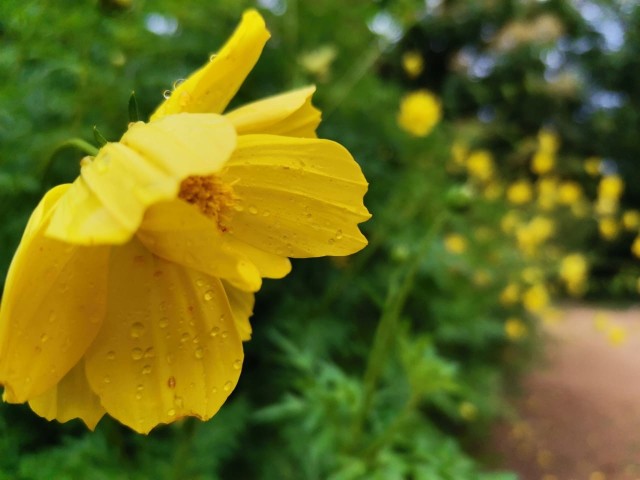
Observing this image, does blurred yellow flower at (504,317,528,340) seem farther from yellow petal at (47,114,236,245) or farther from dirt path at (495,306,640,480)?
yellow petal at (47,114,236,245)

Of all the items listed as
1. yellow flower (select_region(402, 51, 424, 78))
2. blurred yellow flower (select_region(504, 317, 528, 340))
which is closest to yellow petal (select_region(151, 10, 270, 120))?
yellow flower (select_region(402, 51, 424, 78))

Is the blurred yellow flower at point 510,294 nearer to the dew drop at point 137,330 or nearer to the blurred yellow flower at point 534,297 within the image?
the blurred yellow flower at point 534,297

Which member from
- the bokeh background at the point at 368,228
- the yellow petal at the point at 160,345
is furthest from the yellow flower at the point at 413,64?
the yellow petal at the point at 160,345

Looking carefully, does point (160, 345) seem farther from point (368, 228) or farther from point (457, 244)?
point (457, 244)

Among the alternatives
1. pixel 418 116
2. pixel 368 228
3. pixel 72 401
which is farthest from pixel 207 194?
pixel 418 116

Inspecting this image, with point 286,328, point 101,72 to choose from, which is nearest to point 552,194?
point 286,328
